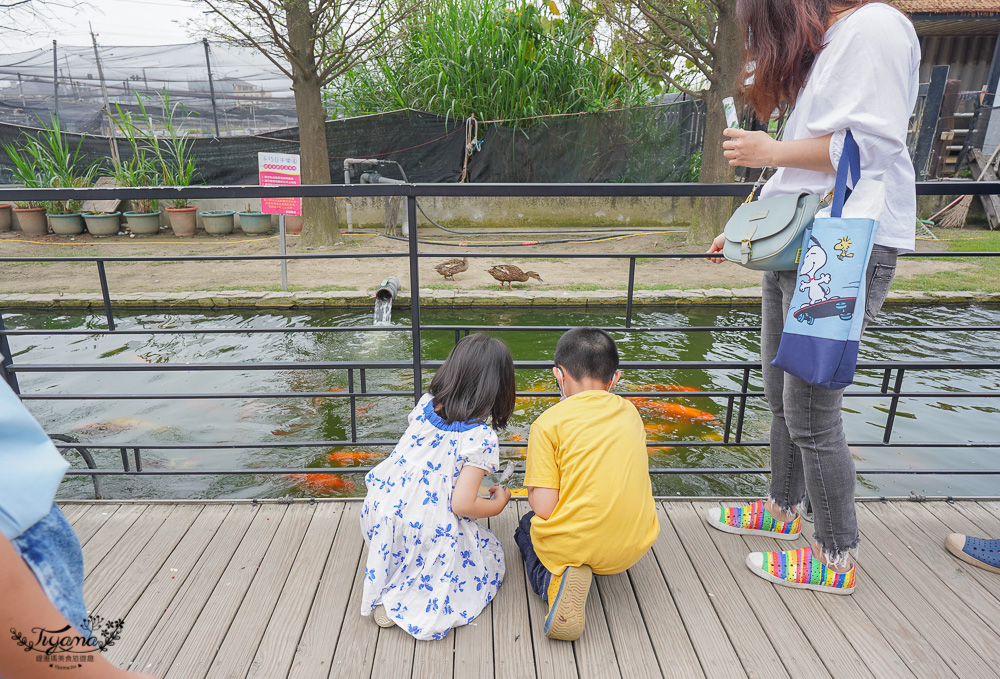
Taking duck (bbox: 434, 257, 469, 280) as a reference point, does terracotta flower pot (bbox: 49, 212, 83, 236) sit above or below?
above

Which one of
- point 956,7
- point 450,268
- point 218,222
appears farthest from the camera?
point 956,7

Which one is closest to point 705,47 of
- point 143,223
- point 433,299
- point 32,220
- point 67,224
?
point 433,299

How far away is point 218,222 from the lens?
26.5 feet

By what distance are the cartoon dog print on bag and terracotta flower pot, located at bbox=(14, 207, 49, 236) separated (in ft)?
30.5

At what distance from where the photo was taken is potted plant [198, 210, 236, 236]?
8.01 meters

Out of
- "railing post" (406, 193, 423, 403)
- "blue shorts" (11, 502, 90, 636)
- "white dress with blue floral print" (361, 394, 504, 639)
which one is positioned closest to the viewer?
"blue shorts" (11, 502, 90, 636)

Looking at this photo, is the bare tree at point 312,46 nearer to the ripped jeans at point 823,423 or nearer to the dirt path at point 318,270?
the dirt path at point 318,270

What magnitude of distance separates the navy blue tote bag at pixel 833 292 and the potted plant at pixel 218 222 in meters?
8.19

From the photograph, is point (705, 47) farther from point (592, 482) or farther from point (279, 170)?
point (592, 482)

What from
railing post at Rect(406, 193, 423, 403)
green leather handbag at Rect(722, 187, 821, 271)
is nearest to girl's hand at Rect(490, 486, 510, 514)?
railing post at Rect(406, 193, 423, 403)

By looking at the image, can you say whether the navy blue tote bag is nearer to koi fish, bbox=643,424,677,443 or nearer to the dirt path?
koi fish, bbox=643,424,677,443

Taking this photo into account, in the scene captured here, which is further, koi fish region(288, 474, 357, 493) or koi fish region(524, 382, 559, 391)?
koi fish region(524, 382, 559, 391)

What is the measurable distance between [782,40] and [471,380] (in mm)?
968

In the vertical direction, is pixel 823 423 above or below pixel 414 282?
below
